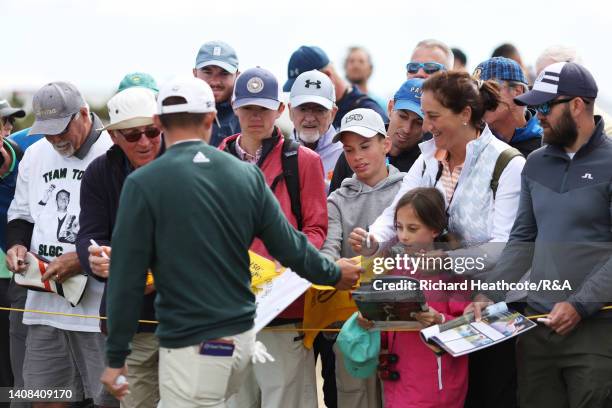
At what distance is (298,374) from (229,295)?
168 cm

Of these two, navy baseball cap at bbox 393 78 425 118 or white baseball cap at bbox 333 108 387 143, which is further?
navy baseball cap at bbox 393 78 425 118

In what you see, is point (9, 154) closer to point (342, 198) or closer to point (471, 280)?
point (342, 198)

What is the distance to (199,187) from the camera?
4910 mm

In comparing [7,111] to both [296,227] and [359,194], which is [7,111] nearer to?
[296,227]

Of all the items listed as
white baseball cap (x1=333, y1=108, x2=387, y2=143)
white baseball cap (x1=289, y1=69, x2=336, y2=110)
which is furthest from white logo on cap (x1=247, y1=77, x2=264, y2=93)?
white baseball cap (x1=289, y1=69, x2=336, y2=110)

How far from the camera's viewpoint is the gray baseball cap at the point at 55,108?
23.3 feet

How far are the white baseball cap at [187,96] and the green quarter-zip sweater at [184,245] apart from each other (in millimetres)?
173

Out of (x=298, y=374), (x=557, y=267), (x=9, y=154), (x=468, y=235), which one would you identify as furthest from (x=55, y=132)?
(x=557, y=267)

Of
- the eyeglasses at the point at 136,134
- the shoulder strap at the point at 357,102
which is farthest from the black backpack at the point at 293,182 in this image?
the shoulder strap at the point at 357,102

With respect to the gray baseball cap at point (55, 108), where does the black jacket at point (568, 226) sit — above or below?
below

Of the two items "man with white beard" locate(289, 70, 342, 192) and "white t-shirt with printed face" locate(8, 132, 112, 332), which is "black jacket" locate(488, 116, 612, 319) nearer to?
"man with white beard" locate(289, 70, 342, 192)

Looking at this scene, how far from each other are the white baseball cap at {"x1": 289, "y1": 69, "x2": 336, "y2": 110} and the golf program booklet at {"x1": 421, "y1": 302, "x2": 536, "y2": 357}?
89.2 inches

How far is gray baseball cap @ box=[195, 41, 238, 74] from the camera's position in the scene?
27.1 feet

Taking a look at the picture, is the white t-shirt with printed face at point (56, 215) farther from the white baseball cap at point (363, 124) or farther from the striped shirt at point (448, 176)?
the striped shirt at point (448, 176)
